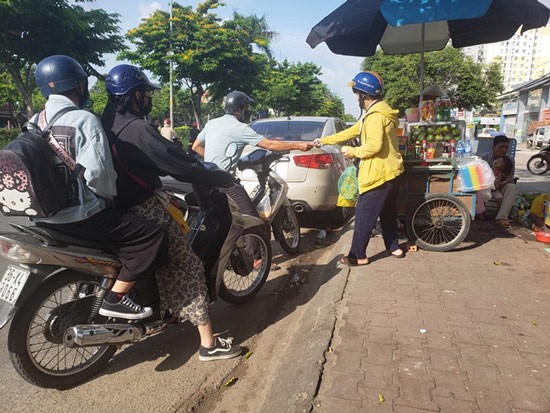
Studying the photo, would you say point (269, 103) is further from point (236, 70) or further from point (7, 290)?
point (7, 290)

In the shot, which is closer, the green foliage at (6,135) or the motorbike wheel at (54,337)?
the motorbike wheel at (54,337)

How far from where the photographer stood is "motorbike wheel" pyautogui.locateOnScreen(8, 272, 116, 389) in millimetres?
2309

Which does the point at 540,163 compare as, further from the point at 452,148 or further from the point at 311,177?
the point at 311,177

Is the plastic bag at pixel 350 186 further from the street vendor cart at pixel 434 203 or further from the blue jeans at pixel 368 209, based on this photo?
the street vendor cart at pixel 434 203

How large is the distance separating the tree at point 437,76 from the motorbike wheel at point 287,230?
27739 mm

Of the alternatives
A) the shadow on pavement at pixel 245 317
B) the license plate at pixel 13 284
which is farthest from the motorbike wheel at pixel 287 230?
the license plate at pixel 13 284

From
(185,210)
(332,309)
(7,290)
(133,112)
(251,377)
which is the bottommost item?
(251,377)

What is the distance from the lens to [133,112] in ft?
8.50

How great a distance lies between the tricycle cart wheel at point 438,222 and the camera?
15.0ft

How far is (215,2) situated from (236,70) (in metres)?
3.99

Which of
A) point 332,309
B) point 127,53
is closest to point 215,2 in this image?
point 127,53

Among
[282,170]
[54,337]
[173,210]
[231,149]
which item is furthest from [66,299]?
[282,170]

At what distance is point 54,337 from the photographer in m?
2.50

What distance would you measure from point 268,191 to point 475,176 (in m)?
2.20
